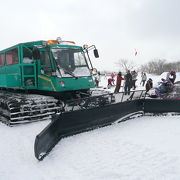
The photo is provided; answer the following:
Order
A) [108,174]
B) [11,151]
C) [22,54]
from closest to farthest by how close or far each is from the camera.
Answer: [108,174] < [11,151] < [22,54]

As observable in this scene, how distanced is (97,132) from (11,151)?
2140 mm

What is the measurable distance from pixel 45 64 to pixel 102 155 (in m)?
4.57

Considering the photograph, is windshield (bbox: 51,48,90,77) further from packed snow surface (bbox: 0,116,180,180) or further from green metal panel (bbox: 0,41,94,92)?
packed snow surface (bbox: 0,116,180,180)

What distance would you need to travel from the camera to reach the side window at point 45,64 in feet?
25.0

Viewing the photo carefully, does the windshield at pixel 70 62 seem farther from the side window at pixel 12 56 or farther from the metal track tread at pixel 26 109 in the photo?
the side window at pixel 12 56

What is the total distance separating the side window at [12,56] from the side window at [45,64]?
113 cm

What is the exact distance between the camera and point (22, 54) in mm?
7891

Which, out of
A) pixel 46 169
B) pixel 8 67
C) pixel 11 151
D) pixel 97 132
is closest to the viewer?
pixel 46 169

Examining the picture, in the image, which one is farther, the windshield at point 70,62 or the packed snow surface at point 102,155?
the windshield at point 70,62

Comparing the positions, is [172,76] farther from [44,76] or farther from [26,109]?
[26,109]

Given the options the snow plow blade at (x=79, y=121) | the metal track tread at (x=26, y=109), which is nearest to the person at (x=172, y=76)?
the snow plow blade at (x=79, y=121)

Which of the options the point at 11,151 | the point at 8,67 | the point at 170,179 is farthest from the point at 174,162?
the point at 8,67

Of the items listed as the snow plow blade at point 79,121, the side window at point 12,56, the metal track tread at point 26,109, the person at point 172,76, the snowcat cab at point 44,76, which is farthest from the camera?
the person at point 172,76

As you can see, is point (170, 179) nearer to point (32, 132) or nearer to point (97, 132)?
point (97, 132)
